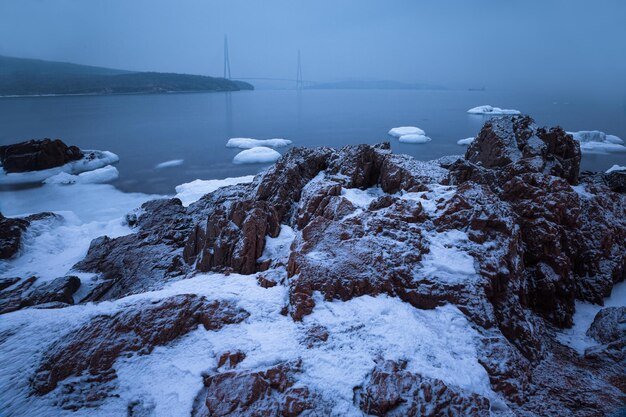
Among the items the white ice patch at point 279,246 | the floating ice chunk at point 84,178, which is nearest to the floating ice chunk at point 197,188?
the floating ice chunk at point 84,178

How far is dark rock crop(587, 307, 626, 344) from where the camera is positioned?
847 cm

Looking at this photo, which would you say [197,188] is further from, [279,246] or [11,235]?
[279,246]

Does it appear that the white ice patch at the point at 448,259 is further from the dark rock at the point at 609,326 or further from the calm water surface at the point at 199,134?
the calm water surface at the point at 199,134

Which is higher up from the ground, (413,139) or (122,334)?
(413,139)

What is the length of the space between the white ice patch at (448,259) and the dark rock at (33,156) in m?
37.1

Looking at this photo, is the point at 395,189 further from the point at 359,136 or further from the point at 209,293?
the point at 359,136

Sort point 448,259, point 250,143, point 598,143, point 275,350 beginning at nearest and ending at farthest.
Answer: point 275,350, point 448,259, point 598,143, point 250,143

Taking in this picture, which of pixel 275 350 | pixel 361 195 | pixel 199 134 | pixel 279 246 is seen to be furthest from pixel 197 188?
pixel 199 134

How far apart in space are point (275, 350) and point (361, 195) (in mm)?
8938

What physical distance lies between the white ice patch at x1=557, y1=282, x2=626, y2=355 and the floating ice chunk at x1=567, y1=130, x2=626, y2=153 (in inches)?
1218

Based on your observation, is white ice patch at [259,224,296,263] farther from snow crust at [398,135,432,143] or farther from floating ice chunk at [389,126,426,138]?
floating ice chunk at [389,126,426,138]

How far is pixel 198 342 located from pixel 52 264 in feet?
40.0

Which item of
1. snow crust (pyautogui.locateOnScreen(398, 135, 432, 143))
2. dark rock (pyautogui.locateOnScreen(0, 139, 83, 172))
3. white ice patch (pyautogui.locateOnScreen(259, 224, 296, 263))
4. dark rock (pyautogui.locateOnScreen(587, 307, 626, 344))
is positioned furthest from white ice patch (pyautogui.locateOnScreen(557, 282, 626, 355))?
dark rock (pyautogui.locateOnScreen(0, 139, 83, 172))

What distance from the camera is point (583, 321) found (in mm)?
9938
